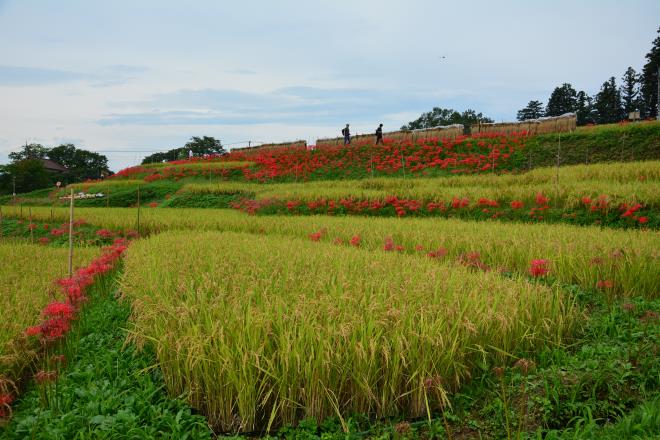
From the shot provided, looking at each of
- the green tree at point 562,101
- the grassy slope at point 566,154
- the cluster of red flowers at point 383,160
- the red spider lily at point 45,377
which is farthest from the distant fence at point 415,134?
the green tree at point 562,101

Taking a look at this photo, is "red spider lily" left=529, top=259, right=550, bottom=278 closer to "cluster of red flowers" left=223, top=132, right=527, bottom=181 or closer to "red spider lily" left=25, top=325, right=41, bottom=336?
"red spider lily" left=25, top=325, right=41, bottom=336

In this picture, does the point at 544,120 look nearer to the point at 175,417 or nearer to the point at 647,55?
the point at 647,55

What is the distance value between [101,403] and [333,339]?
1.74 metres

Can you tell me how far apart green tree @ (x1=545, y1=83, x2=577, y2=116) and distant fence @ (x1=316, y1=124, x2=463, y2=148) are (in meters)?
33.6

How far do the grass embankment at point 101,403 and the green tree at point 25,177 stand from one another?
38422 mm

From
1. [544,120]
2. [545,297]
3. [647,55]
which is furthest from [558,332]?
[647,55]

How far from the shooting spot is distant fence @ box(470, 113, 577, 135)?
23422mm

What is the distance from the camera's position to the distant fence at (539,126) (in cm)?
2342

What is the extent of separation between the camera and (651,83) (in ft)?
126

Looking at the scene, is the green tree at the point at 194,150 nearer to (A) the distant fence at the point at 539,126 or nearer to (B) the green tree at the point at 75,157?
(B) the green tree at the point at 75,157

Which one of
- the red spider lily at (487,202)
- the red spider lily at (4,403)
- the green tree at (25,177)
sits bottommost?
the red spider lily at (4,403)

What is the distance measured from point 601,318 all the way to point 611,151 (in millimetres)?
17790

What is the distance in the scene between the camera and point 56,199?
77.8 ft

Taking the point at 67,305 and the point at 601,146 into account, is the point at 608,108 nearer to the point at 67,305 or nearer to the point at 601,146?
the point at 601,146
